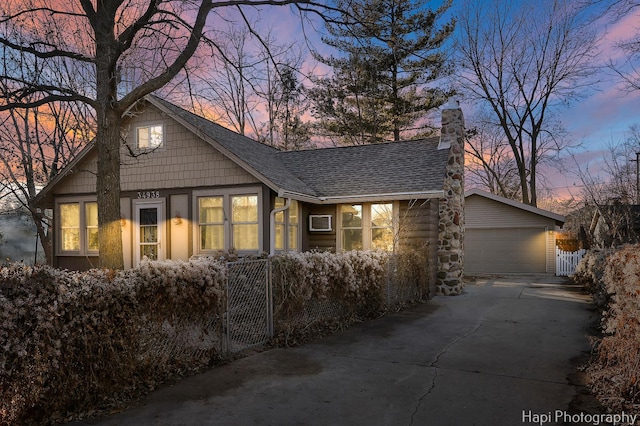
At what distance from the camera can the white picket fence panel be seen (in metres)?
19.1

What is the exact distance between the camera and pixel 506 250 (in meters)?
20.5

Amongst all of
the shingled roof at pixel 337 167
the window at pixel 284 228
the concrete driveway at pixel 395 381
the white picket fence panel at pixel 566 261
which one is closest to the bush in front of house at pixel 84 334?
the concrete driveway at pixel 395 381

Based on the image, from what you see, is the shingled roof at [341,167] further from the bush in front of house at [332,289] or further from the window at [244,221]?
the bush in front of house at [332,289]

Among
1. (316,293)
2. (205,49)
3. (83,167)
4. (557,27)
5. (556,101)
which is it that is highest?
(557,27)

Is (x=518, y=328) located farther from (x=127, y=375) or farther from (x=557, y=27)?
(x=557, y=27)

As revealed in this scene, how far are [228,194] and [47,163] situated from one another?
26.7 feet

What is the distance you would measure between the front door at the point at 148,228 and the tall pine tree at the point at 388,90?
13.9 meters

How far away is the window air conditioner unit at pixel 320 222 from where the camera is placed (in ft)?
43.3

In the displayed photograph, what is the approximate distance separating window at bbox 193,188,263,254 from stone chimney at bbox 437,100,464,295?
5.62m

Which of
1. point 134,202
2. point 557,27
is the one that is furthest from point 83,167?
point 557,27

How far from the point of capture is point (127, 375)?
458 cm

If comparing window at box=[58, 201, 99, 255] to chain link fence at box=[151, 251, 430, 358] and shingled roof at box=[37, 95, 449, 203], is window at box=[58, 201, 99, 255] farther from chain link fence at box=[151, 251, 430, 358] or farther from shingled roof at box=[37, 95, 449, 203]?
chain link fence at box=[151, 251, 430, 358]

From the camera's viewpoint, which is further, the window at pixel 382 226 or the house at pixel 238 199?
the window at pixel 382 226

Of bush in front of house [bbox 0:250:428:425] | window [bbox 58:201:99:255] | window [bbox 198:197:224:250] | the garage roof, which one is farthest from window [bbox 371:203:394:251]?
the garage roof
